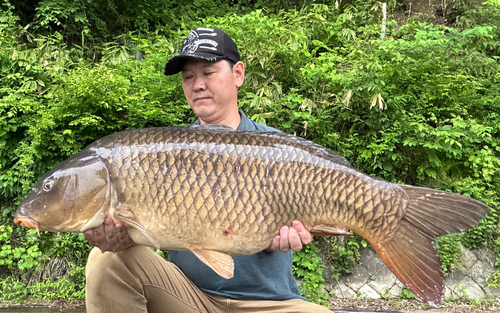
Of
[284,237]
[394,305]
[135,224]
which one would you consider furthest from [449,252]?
[135,224]

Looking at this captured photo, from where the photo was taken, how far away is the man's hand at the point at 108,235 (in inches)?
62.6

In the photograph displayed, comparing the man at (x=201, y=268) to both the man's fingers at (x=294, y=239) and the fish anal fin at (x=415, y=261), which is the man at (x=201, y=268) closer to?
the man's fingers at (x=294, y=239)

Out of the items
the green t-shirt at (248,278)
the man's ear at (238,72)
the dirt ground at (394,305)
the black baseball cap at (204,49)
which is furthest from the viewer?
the dirt ground at (394,305)

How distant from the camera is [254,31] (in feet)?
14.9

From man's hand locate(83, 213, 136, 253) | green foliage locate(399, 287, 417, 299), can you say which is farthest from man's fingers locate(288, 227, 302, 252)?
green foliage locate(399, 287, 417, 299)

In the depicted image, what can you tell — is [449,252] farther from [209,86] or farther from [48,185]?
[48,185]

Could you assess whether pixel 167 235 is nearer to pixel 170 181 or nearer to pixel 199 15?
pixel 170 181

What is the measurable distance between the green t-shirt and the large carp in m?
0.35

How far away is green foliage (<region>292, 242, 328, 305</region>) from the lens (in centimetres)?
403

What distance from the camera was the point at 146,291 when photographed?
1.89 m

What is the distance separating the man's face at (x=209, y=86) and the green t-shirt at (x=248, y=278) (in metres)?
0.73

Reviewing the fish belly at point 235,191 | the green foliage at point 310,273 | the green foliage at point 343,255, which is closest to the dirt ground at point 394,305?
the green foliage at point 310,273

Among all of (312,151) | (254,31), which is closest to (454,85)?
(254,31)

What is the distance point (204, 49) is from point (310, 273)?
8.62 feet
